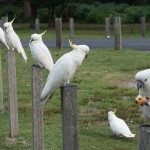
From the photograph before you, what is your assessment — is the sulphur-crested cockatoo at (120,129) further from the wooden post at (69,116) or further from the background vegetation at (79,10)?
the background vegetation at (79,10)

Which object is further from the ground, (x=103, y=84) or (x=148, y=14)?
(x=148, y=14)

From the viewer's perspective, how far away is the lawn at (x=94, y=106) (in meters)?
6.75

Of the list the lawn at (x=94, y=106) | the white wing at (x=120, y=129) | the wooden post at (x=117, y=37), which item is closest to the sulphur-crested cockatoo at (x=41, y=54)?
the lawn at (x=94, y=106)

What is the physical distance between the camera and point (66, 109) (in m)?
3.84

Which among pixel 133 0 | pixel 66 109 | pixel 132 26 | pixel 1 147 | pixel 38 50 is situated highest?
pixel 133 0

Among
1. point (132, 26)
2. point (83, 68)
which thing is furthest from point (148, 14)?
point (83, 68)

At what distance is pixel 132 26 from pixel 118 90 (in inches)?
884

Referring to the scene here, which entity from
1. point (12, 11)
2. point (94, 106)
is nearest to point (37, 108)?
point (94, 106)

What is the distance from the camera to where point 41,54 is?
244 inches

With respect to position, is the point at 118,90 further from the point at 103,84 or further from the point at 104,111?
the point at 104,111

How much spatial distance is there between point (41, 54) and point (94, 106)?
2804 millimetres

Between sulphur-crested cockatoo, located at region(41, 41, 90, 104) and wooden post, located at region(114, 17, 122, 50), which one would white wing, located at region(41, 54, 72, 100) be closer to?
sulphur-crested cockatoo, located at region(41, 41, 90, 104)

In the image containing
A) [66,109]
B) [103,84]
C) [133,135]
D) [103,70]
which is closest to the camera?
[66,109]

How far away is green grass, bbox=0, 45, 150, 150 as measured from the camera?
6758 mm
